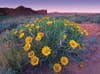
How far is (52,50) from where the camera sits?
21.0ft

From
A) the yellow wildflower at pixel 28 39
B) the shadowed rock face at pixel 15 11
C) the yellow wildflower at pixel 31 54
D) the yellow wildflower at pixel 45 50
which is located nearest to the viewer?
the yellow wildflower at pixel 45 50

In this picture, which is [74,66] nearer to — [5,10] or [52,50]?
[52,50]

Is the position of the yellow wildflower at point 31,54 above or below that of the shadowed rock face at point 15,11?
above

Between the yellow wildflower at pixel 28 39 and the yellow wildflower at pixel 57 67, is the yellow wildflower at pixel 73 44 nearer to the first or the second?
the yellow wildflower at pixel 57 67

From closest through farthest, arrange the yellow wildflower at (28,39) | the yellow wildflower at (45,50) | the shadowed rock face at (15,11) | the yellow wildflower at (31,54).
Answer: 1. the yellow wildflower at (45,50)
2. the yellow wildflower at (31,54)
3. the yellow wildflower at (28,39)
4. the shadowed rock face at (15,11)

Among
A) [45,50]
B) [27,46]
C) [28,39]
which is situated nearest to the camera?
[45,50]

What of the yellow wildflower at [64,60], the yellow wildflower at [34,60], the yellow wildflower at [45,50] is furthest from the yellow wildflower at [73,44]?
the yellow wildflower at [34,60]

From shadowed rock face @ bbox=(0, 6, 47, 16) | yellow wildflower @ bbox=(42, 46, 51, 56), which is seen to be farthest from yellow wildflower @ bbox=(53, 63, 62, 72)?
shadowed rock face @ bbox=(0, 6, 47, 16)

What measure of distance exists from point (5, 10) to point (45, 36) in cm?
1490

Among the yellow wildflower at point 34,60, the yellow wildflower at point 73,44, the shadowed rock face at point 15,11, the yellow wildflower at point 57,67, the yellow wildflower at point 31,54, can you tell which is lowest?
the shadowed rock face at point 15,11

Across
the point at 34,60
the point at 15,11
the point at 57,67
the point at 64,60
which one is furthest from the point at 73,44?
the point at 15,11

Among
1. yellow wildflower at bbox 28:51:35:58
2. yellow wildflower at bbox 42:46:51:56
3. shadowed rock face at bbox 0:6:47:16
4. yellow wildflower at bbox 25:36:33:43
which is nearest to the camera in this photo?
yellow wildflower at bbox 42:46:51:56

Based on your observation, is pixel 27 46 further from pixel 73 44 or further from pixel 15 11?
pixel 15 11

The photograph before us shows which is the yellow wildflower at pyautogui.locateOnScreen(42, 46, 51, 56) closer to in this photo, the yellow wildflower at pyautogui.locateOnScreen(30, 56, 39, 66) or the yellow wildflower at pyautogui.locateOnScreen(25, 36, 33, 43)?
the yellow wildflower at pyautogui.locateOnScreen(30, 56, 39, 66)
